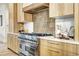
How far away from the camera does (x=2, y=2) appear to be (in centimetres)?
247

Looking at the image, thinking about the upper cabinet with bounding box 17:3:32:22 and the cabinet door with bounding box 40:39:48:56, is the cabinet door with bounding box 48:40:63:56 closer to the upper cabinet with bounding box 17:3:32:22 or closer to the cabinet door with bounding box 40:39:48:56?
the cabinet door with bounding box 40:39:48:56

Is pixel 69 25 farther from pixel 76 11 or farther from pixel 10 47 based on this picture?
pixel 10 47

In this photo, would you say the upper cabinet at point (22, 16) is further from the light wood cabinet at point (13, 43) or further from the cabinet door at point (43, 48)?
the cabinet door at point (43, 48)

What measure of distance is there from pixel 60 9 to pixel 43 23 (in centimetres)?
88

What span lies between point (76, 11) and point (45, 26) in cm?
122

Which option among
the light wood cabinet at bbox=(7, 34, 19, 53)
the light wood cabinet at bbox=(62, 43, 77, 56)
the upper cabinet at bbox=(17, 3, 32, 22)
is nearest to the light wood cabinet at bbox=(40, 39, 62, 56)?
the light wood cabinet at bbox=(62, 43, 77, 56)

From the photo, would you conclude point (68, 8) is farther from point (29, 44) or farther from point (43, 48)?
point (29, 44)

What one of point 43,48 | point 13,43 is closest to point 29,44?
point 43,48

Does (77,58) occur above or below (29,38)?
below

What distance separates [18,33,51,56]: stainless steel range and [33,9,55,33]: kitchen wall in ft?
0.83

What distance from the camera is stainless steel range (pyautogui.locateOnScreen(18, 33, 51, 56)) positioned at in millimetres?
2816

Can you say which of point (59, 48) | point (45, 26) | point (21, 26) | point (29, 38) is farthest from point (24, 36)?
point (59, 48)

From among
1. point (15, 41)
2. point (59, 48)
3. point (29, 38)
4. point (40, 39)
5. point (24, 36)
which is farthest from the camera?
point (15, 41)

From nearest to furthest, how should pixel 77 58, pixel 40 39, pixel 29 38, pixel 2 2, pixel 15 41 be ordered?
pixel 77 58
pixel 2 2
pixel 40 39
pixel 29 38
pixel 15 41
